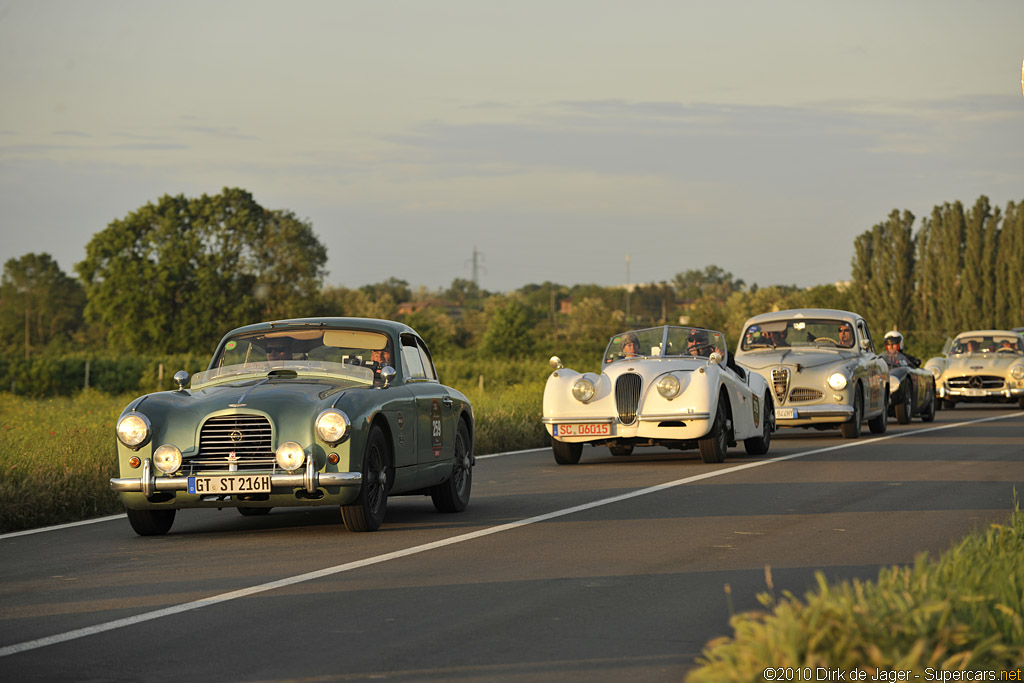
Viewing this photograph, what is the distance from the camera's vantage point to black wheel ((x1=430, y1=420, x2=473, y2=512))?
1230 cm

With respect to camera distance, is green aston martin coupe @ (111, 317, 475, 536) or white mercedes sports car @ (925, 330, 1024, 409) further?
white mercedes sports car @ (925, 330, 1024, 409)

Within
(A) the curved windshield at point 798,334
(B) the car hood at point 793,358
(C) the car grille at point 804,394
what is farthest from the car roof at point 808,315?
(C) the car grille at point 804,394

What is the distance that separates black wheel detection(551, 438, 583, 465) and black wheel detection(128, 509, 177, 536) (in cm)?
751

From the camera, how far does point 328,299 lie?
9825 centimetres

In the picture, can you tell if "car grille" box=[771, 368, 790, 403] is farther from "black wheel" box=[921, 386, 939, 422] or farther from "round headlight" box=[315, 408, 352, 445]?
"round headlight" box=[315, 408, 352, 445]

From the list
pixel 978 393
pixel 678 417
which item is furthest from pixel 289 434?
pixel 978 393

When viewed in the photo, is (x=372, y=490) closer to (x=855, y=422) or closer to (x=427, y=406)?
(x=427, y=406)

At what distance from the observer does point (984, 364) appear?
3456cm

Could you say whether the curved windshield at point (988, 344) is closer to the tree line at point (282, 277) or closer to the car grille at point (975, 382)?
the car grille at point (975, 382)

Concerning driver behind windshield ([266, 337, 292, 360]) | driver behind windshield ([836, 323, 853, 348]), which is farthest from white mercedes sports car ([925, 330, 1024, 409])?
driver behind windshield ([266, 337, 292, 360])

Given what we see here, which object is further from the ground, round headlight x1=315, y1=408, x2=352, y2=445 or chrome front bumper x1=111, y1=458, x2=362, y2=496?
round headlight x1=315, y1=408, x2=352, y2=445

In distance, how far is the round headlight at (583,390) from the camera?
1736cm

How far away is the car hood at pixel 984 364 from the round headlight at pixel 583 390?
65.5 feet

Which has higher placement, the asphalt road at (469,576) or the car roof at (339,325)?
the car roof at (339,325)
